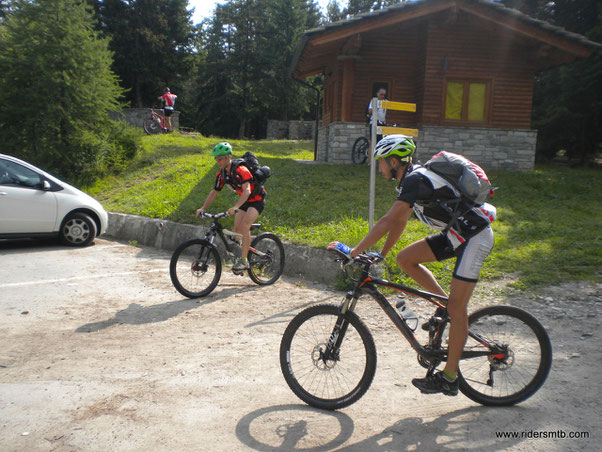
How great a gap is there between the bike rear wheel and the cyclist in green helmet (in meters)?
17.4

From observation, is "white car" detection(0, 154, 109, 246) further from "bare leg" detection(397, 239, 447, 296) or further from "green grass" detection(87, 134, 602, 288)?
"bare leg" detection(397, 239, 447, 296)

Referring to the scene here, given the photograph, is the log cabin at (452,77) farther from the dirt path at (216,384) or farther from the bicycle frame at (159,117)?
the dirt path at (216,384)

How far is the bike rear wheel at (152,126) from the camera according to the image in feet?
75.5

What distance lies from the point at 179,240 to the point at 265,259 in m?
3.02

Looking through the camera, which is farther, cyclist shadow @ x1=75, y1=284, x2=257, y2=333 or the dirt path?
cyclist shadow @ x1=75, y1=284, x2=257, y2=333

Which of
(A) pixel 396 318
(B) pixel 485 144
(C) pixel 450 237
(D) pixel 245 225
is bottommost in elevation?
(A) pixel 396 318

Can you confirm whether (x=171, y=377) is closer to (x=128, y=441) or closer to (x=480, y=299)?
(x=128, y=441)

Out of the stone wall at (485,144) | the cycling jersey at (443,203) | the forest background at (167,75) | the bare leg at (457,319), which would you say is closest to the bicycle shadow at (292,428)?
the bare leg at (457,319)

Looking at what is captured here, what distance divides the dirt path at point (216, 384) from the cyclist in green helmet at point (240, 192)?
86cm

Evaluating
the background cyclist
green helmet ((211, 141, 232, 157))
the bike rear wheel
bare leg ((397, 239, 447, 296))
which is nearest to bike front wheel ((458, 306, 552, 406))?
bare leg ((397, 239, 447, 296))

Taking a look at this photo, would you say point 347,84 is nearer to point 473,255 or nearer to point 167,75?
point 473,255

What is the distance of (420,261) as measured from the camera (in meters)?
3.79

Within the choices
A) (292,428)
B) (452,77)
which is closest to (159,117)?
(452,77)

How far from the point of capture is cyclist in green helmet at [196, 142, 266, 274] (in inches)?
267
